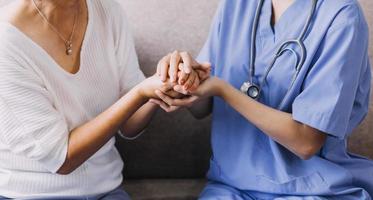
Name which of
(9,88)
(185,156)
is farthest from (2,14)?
(185,156)

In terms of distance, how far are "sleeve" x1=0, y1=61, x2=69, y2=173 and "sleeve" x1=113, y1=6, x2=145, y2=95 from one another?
0.22 m

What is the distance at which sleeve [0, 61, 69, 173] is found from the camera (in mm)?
956

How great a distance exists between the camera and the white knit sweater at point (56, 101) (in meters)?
0.97

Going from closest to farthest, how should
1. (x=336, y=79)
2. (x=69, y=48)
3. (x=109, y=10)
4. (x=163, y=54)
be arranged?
1. (x=336, y=79)
2. (x=69, y=48)
3. (x=109, y=10)
4. (x=163, y=54)

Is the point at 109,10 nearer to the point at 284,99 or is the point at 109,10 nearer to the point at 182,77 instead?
the point at 182,77

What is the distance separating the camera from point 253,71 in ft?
3.61

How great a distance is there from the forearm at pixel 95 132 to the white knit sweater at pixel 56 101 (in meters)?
0.02

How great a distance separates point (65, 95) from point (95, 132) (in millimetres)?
104

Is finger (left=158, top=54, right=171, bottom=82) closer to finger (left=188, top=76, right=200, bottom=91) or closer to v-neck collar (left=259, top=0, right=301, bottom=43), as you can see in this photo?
finger (left=188, top=76, right=200, bottom=91)

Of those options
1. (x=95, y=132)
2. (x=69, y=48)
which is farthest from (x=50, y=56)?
(x=95, y=132)

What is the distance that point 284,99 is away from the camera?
1.06 meters

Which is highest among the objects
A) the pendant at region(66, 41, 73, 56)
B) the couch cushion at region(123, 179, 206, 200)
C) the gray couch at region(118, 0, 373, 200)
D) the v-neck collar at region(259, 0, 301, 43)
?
the v-neck collar at region(259, 0, 301, 43)

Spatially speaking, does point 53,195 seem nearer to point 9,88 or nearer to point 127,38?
point 9,88

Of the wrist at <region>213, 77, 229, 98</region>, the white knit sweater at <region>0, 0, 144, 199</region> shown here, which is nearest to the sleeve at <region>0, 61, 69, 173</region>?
the white knit sweater at <region>0, 0, 144, 199</region>
